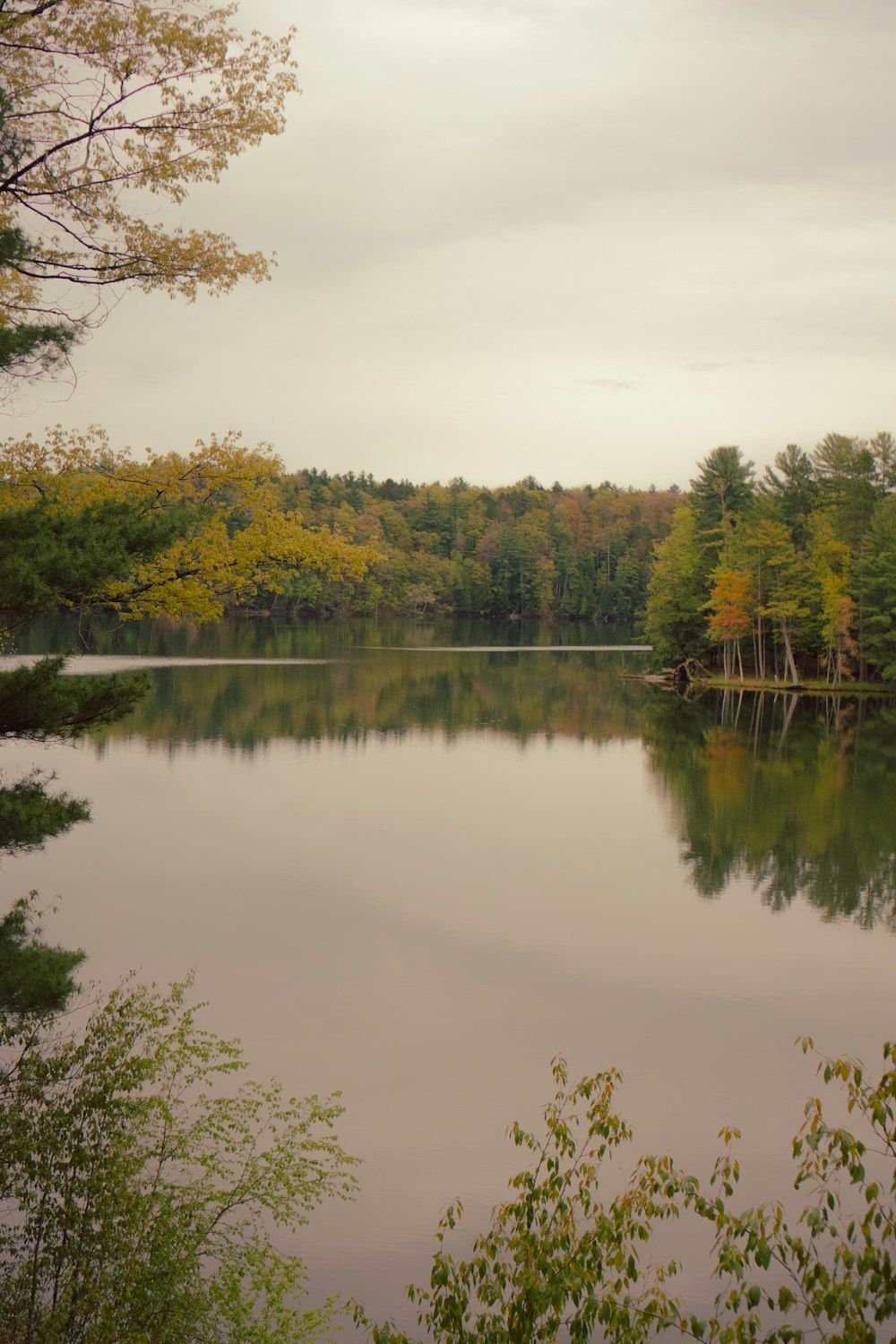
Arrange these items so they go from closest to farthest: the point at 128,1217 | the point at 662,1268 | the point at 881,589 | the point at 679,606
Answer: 1. the point at 662,1268
2. the point at 128,1217
3. the point at 881,589
4. the point at 679,606

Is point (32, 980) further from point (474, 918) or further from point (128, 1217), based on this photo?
point (474, 918)

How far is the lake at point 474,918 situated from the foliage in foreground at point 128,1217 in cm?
56

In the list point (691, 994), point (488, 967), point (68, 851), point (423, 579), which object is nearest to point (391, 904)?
point (488, 967)

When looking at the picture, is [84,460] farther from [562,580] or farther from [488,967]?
[562,580]

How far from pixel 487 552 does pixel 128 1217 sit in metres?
116

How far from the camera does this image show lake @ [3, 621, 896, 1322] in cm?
955

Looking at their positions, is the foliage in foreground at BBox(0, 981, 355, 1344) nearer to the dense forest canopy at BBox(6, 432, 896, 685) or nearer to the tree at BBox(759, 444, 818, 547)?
the dense forest canopy at BBox(6, 432, 896, 685)

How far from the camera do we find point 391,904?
15.8 meters

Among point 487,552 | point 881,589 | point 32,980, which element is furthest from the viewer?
point 487,552

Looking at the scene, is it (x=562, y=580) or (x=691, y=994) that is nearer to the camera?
(x=691, y=994)

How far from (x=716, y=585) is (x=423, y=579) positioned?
64.5m

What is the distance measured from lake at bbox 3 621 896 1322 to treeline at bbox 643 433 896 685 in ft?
51.7

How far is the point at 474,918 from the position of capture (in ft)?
50.0

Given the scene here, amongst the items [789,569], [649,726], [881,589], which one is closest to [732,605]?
[789,569]
